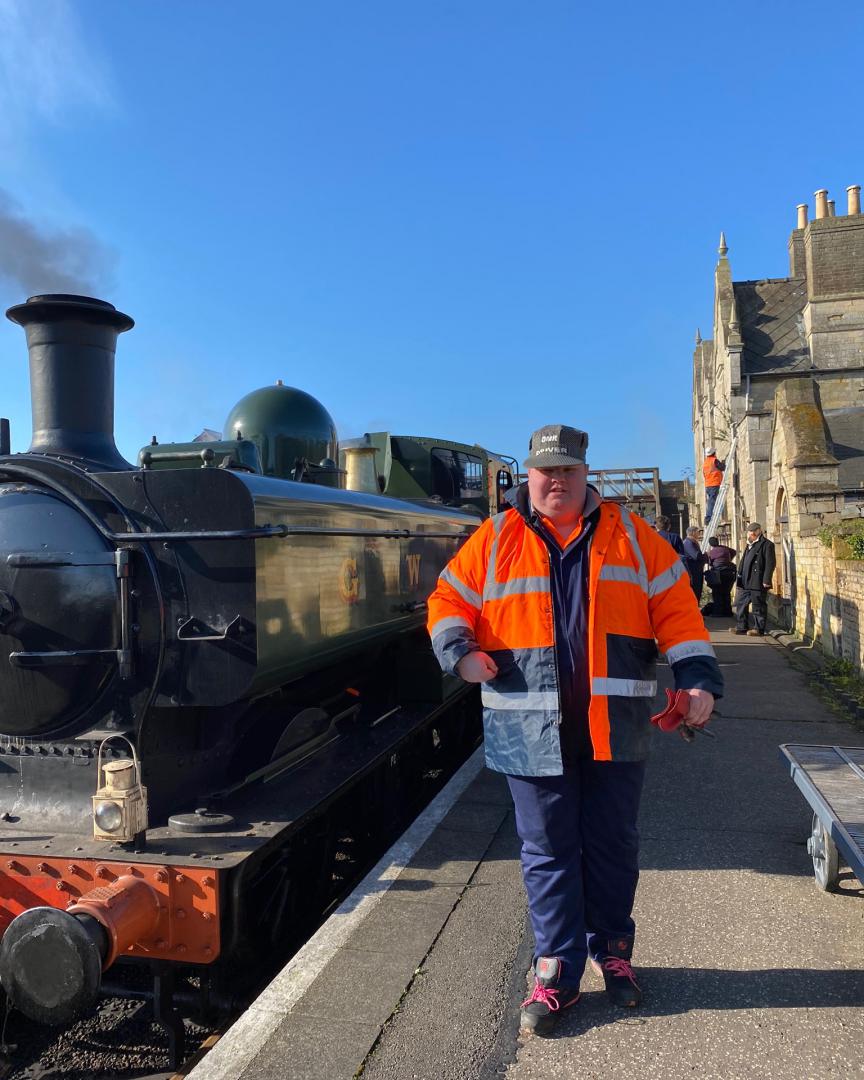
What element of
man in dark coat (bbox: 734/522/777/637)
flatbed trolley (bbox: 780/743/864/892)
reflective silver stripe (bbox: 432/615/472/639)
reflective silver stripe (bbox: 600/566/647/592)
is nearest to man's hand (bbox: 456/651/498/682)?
reflective silver stripe (bbox: 432/615/472/639)

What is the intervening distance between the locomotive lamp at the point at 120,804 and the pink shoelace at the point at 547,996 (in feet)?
4.58

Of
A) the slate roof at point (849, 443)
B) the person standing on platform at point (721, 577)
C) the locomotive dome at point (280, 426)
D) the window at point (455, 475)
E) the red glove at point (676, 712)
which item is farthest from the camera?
the slate roof at point (849, 443)

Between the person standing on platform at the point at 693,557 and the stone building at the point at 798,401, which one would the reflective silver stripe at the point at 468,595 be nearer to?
the stone building at the point at 798,401

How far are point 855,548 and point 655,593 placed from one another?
6.95 metres

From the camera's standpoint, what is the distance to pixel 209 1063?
245 centimetres

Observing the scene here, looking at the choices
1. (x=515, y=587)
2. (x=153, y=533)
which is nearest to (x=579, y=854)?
(x=515, y=587)

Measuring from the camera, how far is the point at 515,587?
2.67m

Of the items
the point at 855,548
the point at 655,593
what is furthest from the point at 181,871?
the point at 855,548

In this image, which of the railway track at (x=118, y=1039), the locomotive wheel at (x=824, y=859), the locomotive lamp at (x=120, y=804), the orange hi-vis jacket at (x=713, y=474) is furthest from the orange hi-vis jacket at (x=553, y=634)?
the orange hi-vis jacket at (x=713, y=474)

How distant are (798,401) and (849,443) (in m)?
6.95

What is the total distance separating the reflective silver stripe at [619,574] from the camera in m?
2.62

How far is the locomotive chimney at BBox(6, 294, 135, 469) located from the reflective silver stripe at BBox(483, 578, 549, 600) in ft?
6.34

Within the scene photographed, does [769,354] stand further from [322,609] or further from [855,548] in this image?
[322,609]

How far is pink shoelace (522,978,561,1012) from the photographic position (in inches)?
101
